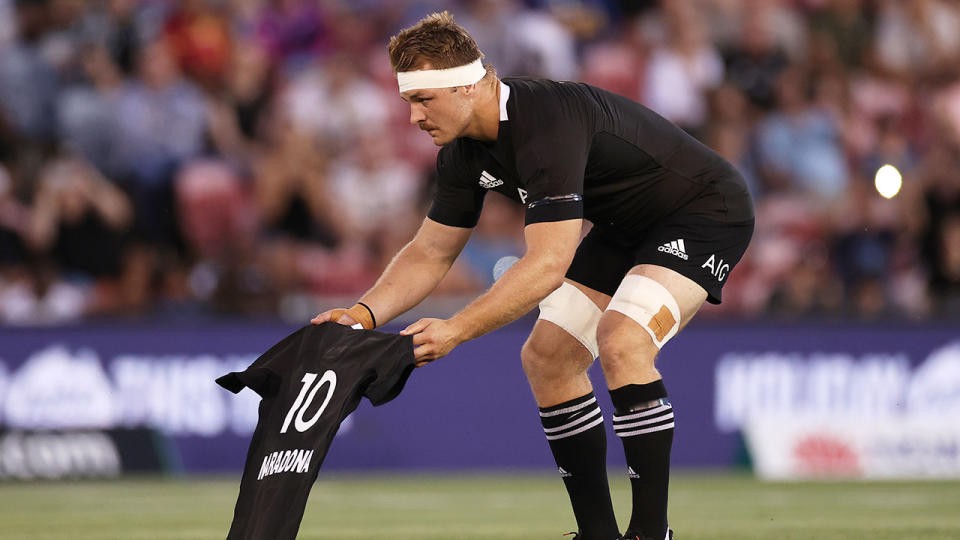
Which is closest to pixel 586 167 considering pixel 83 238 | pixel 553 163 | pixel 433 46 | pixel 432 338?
pixel 553 163

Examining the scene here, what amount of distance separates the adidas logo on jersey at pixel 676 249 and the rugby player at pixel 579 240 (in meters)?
0.01

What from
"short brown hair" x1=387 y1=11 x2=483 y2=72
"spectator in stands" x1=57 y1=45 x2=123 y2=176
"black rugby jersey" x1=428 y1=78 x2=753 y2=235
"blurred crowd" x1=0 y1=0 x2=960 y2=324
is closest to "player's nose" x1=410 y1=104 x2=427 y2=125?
"short brown hair" x1=387 y1=11 x2=483 y2=72

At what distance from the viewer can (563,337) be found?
6.29 m

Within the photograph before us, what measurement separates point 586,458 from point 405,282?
109cm

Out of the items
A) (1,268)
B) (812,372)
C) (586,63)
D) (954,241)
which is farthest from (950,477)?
(1,268)

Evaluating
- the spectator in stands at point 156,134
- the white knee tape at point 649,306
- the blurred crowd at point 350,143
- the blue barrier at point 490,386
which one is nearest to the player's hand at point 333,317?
the white knee tape at point 649,306

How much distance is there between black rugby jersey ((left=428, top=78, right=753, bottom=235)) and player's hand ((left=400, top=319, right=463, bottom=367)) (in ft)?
1.83

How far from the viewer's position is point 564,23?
15.3m

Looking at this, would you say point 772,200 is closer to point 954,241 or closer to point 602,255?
point 954,241

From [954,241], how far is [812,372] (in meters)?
2.06

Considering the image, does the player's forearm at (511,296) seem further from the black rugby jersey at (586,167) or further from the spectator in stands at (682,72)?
the spectator in stands at (682,72)

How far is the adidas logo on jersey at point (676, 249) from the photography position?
244 inches

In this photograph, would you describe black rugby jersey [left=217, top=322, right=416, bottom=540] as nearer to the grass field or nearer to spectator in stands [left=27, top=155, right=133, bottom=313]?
the grass field

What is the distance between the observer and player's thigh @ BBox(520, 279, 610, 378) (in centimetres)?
629
